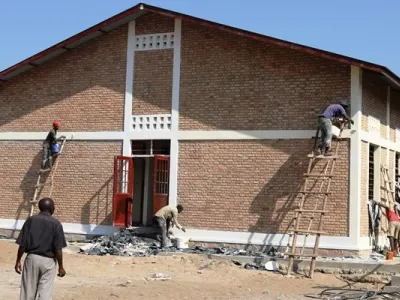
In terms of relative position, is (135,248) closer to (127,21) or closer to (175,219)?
(175,219)

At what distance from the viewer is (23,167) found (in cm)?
2031

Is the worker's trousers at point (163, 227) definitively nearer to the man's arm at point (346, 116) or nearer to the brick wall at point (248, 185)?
the brick wall at point (248, 185)

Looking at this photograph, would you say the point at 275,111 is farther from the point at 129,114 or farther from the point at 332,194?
the point at 129,114

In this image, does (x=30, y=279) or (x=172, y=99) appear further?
(x=172, y=99)

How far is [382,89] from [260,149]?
3.94 m

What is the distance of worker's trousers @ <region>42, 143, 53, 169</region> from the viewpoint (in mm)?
19688

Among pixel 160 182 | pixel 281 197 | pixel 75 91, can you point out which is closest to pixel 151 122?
pixel 160 182

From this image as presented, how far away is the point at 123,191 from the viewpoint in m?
18.7

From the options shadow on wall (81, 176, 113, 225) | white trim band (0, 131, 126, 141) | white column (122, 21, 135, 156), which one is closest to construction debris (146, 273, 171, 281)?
shadow on wall (81, 176, 113, 225)

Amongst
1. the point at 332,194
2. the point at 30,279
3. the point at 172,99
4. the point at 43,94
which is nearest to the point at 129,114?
the point at 172,99

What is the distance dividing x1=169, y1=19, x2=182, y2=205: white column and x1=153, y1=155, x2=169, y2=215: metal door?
283mm

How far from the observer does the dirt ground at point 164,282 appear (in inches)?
468

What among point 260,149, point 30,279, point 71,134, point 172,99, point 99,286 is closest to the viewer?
point 30,279

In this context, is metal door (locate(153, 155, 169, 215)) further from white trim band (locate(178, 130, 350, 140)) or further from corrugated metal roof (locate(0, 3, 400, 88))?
corrugated metal roof (locate(0, 3, 400, 88))
